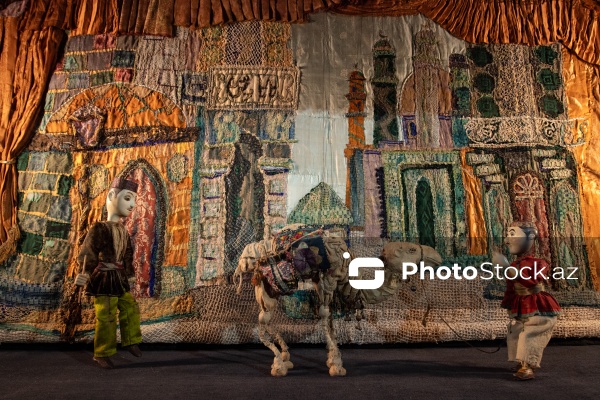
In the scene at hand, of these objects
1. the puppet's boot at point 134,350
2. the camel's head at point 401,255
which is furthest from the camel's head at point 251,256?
the puppet's boot at point 134,350

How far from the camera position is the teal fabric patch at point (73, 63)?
192 inches

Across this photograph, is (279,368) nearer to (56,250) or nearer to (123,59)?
(56,250)

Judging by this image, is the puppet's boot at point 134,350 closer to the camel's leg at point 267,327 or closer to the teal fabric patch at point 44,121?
the camel's leg at point 267,327

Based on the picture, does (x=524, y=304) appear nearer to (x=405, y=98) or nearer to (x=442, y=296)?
(x=442, y=296)

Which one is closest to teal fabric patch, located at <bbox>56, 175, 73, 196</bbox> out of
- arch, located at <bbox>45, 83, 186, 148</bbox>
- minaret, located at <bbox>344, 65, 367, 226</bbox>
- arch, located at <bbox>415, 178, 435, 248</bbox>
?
arch, located at <bbox>45, 83, 186, 148</bbox>

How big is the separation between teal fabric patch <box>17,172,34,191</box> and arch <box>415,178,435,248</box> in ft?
11.0

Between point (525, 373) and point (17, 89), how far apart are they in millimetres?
4622

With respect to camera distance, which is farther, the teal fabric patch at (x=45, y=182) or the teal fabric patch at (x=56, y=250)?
the teal fabric patch at (x=45, y=182)

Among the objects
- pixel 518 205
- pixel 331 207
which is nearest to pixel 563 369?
pixel 518 205

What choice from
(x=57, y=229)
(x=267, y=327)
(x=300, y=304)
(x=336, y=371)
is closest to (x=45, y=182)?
(x=57, y=229)

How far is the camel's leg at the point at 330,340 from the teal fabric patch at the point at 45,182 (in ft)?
8.78

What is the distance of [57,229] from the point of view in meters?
4.57

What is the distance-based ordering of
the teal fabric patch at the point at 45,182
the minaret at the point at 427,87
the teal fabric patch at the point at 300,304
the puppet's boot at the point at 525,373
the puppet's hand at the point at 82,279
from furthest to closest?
1. the minaret at the point at 427,87
2. the teal fabric patch at the point at 45,182
3. the teal fabric patch at the point at 300,304
4. the puppet's hand at the point at 82,279
5. the puppet's boot at the point at 525,373

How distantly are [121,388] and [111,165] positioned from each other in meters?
2.31
